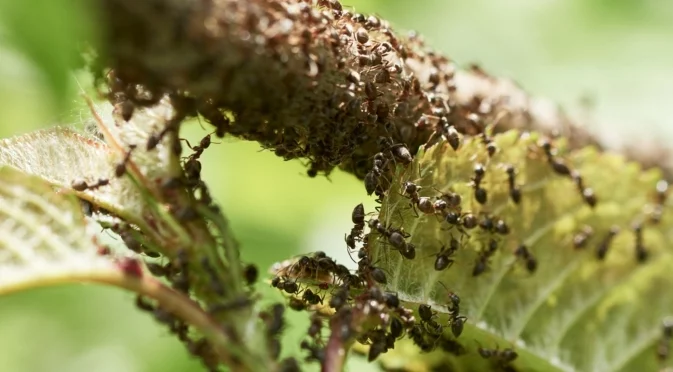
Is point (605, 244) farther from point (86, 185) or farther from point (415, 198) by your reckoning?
point (86, 185)

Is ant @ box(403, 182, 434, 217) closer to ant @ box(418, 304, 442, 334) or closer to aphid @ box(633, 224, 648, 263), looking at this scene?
ant @ box(418, 304, 442, 334)

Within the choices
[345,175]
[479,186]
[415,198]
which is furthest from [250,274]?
Result: [345,175]

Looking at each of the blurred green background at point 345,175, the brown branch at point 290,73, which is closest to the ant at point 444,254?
the brown branch at point 290,73

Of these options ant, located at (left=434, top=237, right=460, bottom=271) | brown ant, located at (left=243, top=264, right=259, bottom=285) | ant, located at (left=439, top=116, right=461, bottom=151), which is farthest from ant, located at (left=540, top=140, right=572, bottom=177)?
brown ant, located at (left=243, top=264, right=259, bottom=285)

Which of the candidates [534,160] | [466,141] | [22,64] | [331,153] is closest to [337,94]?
[331,153]

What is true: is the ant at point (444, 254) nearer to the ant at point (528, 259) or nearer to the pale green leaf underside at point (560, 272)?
the pale green leaf underside at point (560, 272)
